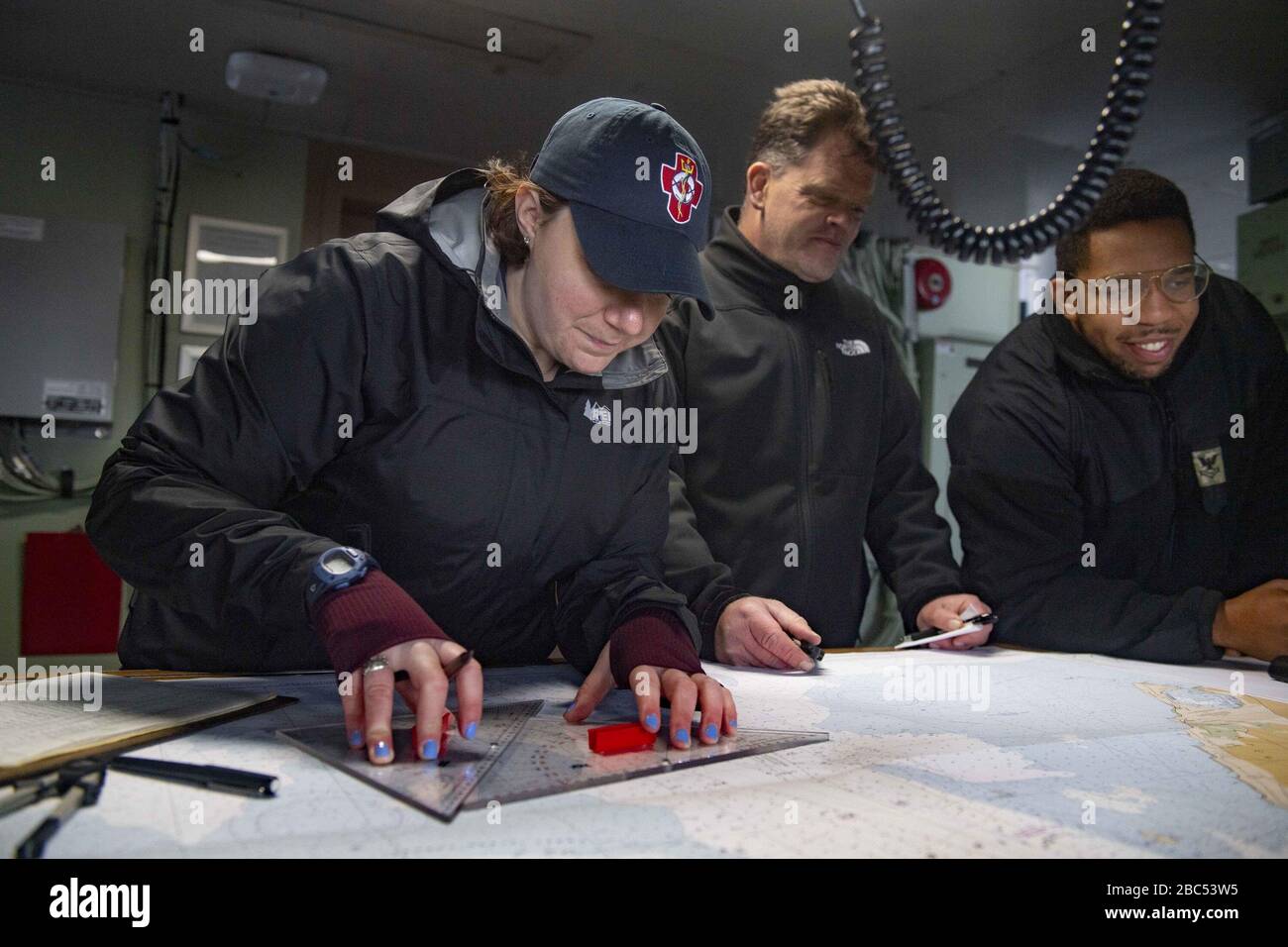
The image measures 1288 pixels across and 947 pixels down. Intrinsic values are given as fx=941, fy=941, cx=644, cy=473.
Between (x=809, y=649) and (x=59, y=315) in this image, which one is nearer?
(x=809, y=649)

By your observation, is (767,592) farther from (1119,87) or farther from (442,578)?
(1119,87)

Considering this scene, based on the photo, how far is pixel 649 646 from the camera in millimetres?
1038

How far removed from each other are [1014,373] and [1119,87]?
0.63 meters

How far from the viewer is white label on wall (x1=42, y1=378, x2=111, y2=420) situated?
11.0 feet

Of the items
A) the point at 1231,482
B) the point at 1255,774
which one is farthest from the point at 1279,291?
the point at 1255,774

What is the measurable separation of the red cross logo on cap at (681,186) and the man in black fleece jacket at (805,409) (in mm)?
605

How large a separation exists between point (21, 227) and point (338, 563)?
129 inches

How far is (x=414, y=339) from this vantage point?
1.11 meters

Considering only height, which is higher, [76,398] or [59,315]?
[59,315]

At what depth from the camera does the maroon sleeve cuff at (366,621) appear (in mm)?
828

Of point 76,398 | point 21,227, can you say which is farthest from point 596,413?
point 21,227

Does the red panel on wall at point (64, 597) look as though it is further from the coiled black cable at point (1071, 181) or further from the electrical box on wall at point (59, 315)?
the coiled black cable at point (1071, 181)

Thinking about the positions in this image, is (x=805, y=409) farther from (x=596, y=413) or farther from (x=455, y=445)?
(x=455, y=445)

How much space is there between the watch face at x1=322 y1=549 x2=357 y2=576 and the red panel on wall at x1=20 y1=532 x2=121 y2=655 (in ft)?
9.83
